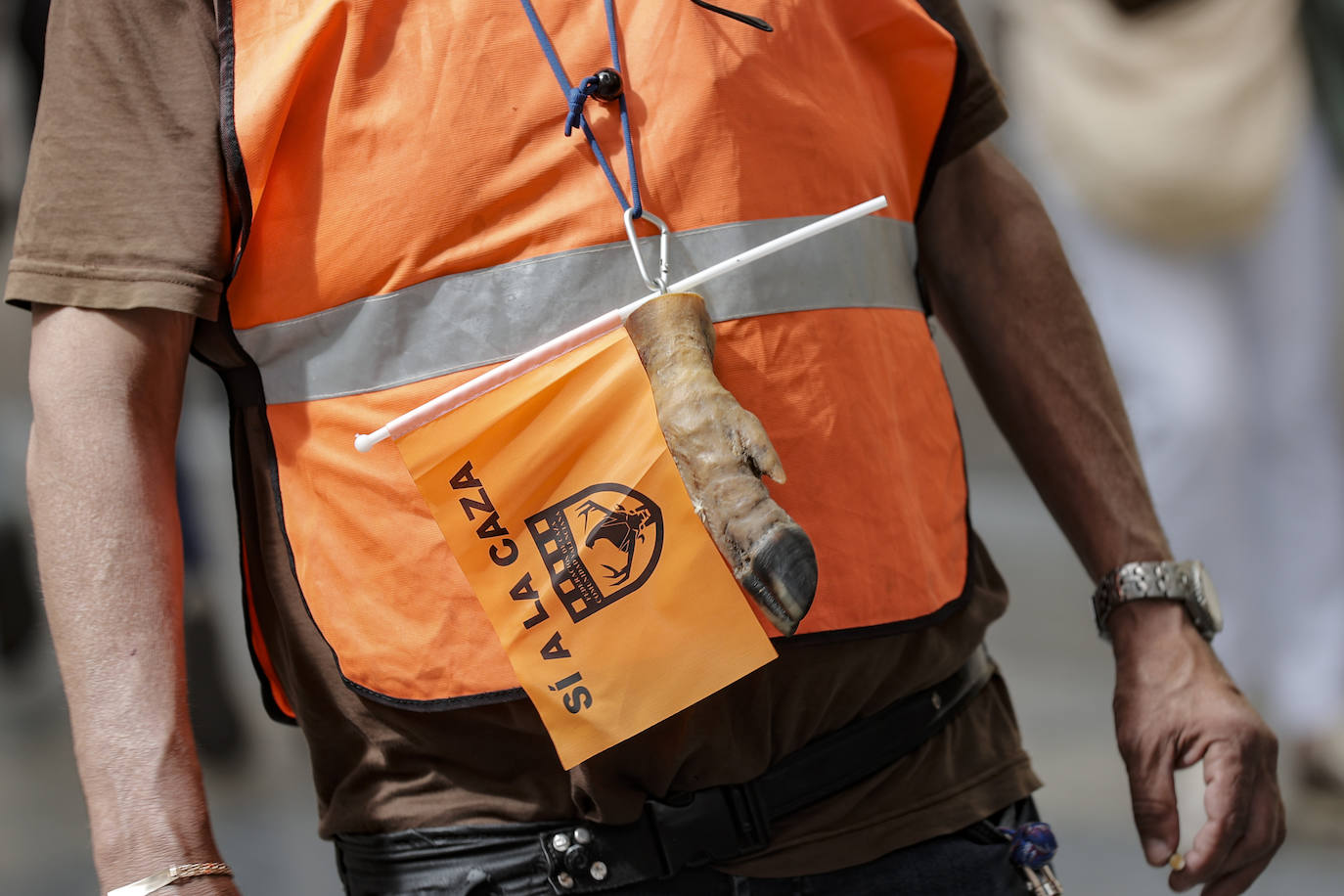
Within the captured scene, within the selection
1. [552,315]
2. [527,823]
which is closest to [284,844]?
[527,823]

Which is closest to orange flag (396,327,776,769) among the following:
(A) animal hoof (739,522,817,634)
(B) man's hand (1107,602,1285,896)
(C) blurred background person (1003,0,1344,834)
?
(A) animal hoof (739,522,817,634)

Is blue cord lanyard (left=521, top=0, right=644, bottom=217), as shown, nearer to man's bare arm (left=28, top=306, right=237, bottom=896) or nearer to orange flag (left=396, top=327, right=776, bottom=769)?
orange flag (left=396, top=327, right=776, bottom=769)

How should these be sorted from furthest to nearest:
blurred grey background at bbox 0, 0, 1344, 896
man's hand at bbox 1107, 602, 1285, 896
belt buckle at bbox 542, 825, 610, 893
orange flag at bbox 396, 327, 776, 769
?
blurred grey background at bbox 0, 0, 1344, 896
man's hand at bbox 1107, 602, 1285, 896
belt buckle at bbox 542, 825, 610, 893
orange flag at bbox 396, 327, 776, 769

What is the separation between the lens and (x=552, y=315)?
137 cm

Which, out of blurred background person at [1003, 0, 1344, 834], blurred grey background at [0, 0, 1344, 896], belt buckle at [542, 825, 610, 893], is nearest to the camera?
belt buckle at [542, 825, 610, 893]

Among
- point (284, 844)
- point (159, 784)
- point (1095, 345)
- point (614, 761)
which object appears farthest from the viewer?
point (284, 844)

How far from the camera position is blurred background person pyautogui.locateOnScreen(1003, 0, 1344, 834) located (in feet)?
12.4

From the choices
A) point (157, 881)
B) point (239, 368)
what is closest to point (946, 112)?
point (239, 368)

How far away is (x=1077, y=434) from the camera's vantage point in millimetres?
1877

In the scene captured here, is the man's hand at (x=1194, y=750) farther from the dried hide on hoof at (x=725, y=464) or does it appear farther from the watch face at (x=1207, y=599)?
the dried hide on hoof at (x=725, y=464)

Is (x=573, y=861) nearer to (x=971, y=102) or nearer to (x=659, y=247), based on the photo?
(x=659, y=247)

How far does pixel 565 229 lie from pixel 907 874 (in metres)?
0.80

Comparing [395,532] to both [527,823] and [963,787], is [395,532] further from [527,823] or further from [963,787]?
[963,787]

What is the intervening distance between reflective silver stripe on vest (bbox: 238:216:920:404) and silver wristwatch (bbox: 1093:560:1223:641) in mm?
629
